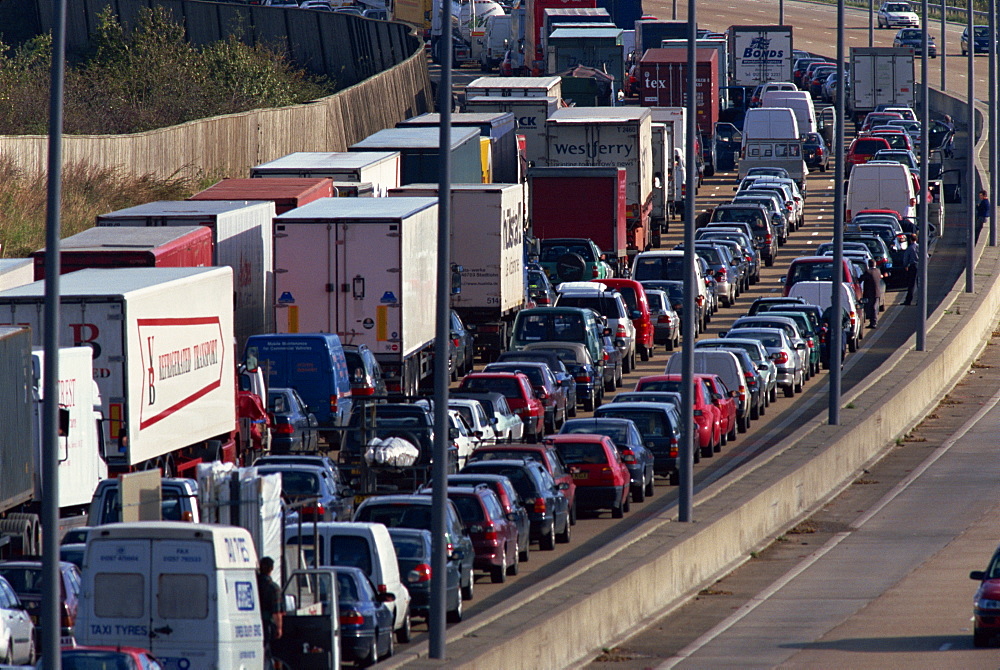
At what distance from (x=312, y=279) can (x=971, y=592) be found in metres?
12.9

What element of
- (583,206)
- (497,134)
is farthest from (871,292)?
(497,134)

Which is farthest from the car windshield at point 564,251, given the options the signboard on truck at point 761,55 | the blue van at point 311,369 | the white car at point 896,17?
the white car at point 896,17

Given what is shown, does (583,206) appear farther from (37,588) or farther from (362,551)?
(37,588)

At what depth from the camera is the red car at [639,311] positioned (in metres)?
42.9

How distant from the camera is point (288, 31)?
81000mm

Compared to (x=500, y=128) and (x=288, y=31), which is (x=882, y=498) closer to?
(x=500, y=128)

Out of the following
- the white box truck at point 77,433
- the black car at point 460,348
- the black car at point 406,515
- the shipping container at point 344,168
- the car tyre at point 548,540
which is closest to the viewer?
the black car at point 406,515

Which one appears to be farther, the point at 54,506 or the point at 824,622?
the point at 824,622

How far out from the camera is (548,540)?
26.9 m

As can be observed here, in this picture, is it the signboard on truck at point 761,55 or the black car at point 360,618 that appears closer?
the black car at point 360,618

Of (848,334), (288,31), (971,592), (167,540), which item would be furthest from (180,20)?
(167,540)

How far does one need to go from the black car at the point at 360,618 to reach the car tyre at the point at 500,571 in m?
4.81

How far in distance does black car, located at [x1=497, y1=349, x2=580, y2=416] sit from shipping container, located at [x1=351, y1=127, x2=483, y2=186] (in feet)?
41.2

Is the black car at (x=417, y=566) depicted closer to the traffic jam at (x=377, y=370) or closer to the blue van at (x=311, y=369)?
the traffic jam at (x=377, y=370)
